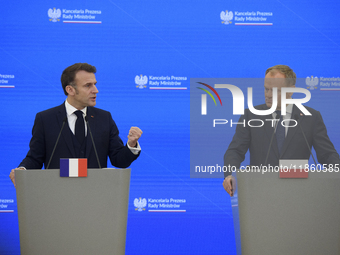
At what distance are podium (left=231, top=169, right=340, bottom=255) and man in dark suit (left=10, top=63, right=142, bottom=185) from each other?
0.82m

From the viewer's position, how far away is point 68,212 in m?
1.48

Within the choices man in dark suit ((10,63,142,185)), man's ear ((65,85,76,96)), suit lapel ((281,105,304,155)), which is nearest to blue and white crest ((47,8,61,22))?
man in dark suit ((10,63,142,185))

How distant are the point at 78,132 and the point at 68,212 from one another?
0.74 meters

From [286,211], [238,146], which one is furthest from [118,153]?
[286,211]

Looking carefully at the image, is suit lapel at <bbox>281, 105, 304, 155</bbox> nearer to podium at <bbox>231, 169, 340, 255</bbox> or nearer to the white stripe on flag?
podium at <bbox>231, 169, 340, 255</bbox>

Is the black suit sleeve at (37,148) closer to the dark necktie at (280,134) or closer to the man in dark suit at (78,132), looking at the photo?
the man in dark suit at (78,132)

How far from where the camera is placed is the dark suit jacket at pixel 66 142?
209cm

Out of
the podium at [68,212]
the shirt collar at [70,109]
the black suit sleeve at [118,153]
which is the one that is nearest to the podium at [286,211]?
the podium at [68,212]

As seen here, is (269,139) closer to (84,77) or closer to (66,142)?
(66,142)

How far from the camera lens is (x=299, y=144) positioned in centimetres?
154

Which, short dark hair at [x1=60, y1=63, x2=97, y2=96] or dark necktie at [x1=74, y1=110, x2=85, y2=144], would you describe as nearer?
dark necktie at [x1=74, y1=110, x2=85, y2=144]

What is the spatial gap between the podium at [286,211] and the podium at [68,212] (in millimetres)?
543

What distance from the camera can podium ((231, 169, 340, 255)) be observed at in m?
1.39

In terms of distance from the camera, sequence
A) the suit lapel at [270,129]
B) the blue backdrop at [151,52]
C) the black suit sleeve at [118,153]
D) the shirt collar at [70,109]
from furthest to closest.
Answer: the blue backdrop at [151,52], the shirt collar at [70,109], the black suit sleeve at [118,153], the suit lapel at [270,129]
